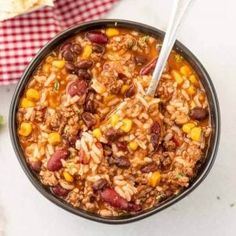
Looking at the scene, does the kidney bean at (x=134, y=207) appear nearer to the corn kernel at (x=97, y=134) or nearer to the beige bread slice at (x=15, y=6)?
the corn kernel at (x=97, y=134)

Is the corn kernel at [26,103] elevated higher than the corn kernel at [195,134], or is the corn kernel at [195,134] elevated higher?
the corn kernel at [195,134]

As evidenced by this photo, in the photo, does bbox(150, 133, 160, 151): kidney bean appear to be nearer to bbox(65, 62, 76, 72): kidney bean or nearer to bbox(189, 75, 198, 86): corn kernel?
bbox(189, 75, 198, 86): corn kernel

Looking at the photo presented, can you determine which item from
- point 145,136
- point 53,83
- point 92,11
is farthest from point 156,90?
point 92,11

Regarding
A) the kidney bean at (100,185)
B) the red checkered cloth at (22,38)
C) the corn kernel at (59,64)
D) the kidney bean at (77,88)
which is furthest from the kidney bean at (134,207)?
the red checkered cloth at (22,38)

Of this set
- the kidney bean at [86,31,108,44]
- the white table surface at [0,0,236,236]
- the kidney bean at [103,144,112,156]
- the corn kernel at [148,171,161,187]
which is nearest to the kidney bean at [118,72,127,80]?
the kidney bean at [86,31,108,44]

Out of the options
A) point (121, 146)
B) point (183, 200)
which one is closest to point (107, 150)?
point (121, 146)

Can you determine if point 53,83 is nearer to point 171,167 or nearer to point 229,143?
point 171,167
